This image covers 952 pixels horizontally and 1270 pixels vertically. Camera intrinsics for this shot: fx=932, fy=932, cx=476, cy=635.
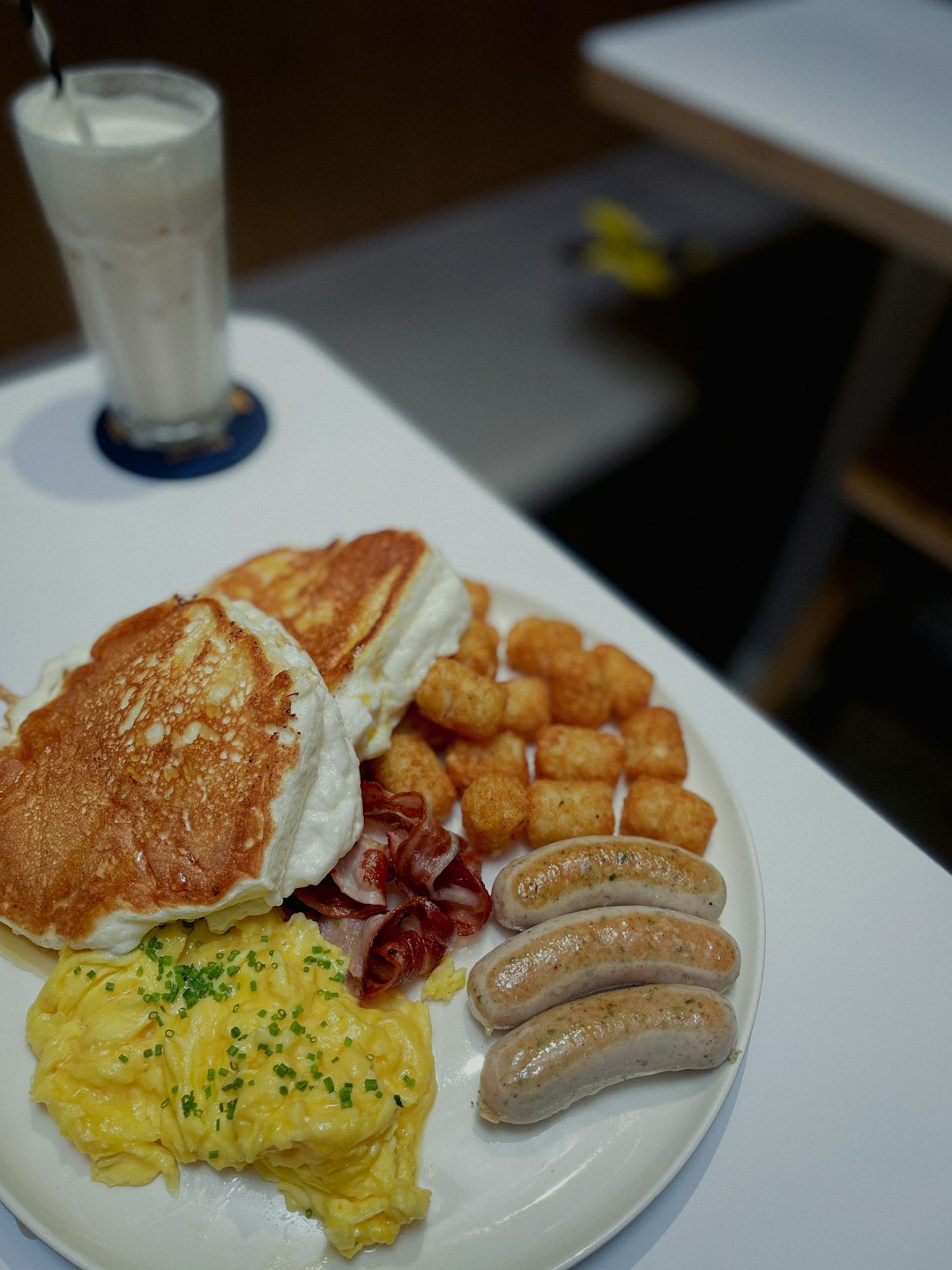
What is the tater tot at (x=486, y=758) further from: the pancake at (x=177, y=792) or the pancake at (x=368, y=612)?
the pancake at (x=177, y=792)

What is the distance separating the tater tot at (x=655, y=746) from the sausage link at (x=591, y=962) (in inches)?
12.3

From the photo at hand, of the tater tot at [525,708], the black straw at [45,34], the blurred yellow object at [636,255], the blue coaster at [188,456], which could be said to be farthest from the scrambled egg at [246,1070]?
the blurred yellow object at [636,255]

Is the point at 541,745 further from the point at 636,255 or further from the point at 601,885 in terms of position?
the point at 636,255

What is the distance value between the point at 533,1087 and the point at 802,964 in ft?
1.63

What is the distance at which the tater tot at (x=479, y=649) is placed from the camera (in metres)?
1.61

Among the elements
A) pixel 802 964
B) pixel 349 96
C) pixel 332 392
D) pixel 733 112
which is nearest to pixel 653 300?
pixel 733 112

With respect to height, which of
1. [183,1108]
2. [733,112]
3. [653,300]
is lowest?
[653,300]

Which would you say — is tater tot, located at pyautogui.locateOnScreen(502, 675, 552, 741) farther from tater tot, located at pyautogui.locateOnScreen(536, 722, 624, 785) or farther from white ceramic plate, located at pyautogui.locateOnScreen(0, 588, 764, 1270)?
white ceramic plate, located at pyautogui.locateOnScreen(0, 588, 764, 1270)

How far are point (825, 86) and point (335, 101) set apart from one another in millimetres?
1925

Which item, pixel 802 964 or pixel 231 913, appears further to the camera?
pixel 802 964

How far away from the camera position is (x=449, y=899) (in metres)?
1.35

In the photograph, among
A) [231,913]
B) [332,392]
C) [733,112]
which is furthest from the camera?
[733,112]

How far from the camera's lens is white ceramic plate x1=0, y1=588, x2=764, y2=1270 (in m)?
1.06

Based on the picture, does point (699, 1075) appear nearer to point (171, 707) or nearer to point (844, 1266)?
point (844, 1266)
